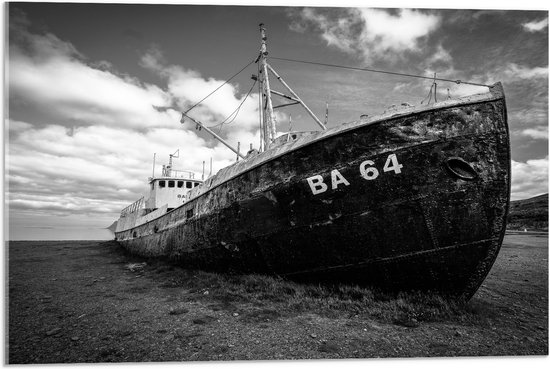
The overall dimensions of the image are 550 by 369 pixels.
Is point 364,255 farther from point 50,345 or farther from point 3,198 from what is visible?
point 3,198

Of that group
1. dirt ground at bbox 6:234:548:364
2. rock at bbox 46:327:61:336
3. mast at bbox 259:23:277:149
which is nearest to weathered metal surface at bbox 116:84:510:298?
dirt ground at bbox 6:234:548:364

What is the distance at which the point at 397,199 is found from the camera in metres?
3.65

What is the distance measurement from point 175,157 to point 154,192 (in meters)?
2.36

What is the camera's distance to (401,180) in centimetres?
362

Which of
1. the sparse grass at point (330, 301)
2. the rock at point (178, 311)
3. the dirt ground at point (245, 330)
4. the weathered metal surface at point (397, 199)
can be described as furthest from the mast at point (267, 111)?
the rock at point (178, 311)

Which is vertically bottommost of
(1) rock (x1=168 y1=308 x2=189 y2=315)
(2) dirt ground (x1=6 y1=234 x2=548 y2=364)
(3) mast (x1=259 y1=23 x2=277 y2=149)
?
(2) dirt ground (x1=6 y1=234 x2=548 y2=364)

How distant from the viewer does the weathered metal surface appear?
11.4 feet

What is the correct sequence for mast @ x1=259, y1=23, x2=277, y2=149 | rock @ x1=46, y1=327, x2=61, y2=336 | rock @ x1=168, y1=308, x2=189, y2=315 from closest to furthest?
1. rock @ x1=46, y1=327, x2=61, y2=336
2. rock @ x1=168, y1=308, x2=189, y2=315
3. mast @ x1=259, y1=23, x2=277, y2=149

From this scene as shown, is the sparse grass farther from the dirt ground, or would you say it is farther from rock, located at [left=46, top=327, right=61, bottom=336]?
rock, located at [left=46, top=327, right=61, bottom=336]

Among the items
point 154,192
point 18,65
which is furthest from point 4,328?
point 154,192

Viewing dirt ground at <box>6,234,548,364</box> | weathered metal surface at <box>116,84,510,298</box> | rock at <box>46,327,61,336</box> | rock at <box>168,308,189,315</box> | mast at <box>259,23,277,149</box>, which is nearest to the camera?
dirt ground at <box>6,234,548,364</box>

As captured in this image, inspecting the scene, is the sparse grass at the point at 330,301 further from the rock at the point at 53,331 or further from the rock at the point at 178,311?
the rock at the point at 53,331

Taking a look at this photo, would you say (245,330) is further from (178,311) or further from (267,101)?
(267,101)

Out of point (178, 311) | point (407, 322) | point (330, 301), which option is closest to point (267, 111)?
point (330, 301)
